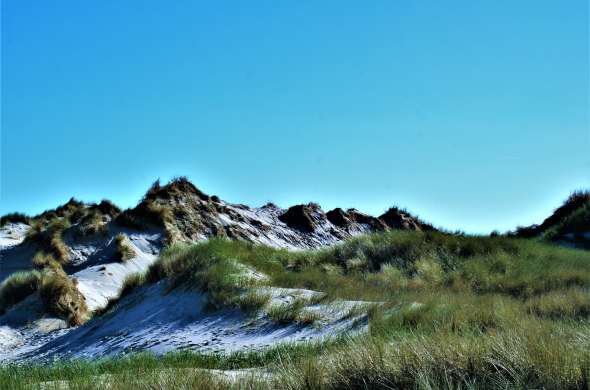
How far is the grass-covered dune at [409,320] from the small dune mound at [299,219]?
12.4 metres

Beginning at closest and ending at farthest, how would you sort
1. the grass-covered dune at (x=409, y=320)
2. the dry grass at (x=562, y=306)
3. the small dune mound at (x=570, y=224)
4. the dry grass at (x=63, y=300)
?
1. the grass-covered dune at (x=409, y=320)
2. the dry grass at (x=562, y=306)
3. the dry grass at (x=63, y=300)
4. the small dune mound at (x=570, y=224)

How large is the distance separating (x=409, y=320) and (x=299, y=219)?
70.9ft

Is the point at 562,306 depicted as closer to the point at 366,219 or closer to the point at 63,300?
the point at 63,300

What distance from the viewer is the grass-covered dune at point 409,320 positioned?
15.2 feet

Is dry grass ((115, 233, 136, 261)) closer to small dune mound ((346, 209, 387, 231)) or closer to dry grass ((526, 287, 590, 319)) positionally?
dry grass ((526, 287, 590, 319))

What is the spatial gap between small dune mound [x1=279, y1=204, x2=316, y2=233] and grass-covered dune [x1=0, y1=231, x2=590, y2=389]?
40.6 feet

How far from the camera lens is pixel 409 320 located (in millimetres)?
8328

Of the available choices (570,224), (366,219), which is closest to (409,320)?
(570,224)

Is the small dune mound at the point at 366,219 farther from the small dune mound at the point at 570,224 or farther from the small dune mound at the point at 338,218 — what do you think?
the small dune mound at the point at 570,224

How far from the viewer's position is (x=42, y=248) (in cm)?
2181

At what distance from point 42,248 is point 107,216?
5452 mm

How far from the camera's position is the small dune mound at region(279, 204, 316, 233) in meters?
29.5

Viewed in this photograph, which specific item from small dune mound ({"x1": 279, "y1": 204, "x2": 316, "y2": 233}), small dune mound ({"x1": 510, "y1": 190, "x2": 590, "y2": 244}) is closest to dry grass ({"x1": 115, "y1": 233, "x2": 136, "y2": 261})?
small dune mound ({"x1": 279, "y1": 204, "x2": 316, "y2": 233})

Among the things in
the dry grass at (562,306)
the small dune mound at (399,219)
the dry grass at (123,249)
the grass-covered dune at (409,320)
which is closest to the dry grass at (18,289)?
the dry grass at (123,249)
